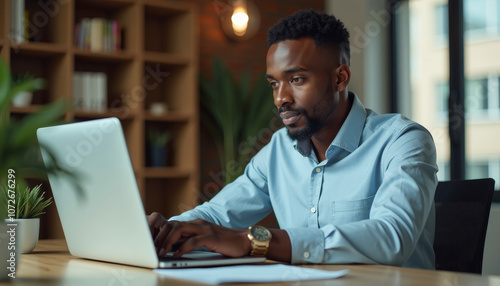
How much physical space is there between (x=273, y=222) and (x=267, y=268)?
3502mm

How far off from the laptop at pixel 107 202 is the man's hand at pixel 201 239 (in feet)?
0.07

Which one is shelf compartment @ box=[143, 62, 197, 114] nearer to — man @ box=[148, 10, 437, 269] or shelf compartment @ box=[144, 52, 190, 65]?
shelf compartment @ box=[144, 52, 190, 65]

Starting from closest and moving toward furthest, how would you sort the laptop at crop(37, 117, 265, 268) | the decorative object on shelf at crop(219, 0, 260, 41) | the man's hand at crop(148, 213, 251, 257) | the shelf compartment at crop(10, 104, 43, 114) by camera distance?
the laptop at crop(37, 117, 265, 268) < the man's hand at crop(148, 213, 251, 257) < the shelf compartment at crop(10, 104, 43, 114) < the decorative object on shelf at crop(219, 0, 260, 41)

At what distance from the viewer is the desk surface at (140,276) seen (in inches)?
38.4

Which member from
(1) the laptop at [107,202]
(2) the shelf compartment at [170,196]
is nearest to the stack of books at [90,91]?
(2) the shelf compartment at [170,196]

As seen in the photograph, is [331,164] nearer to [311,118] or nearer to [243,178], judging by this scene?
[311,118]

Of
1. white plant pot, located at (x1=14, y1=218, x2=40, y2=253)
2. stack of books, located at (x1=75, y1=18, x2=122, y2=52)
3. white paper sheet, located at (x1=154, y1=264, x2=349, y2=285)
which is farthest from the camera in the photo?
stack of books, located at (x1=75, y1=18, x2=122, y2=52)

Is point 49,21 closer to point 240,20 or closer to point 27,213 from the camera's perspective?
point 240,20

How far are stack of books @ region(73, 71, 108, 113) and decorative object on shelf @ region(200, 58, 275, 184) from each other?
729 mm

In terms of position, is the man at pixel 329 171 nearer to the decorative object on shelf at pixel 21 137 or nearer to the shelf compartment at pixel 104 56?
the decorative object on shelf at pixel 21 137

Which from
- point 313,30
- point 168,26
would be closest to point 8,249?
point 313,30

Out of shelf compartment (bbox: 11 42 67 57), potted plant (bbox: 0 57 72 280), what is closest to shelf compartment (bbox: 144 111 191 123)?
shelf compartment (bbox: 11 42 67 57)

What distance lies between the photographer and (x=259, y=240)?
48.3 inches

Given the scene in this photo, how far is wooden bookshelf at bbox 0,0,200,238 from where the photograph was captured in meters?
3.64
